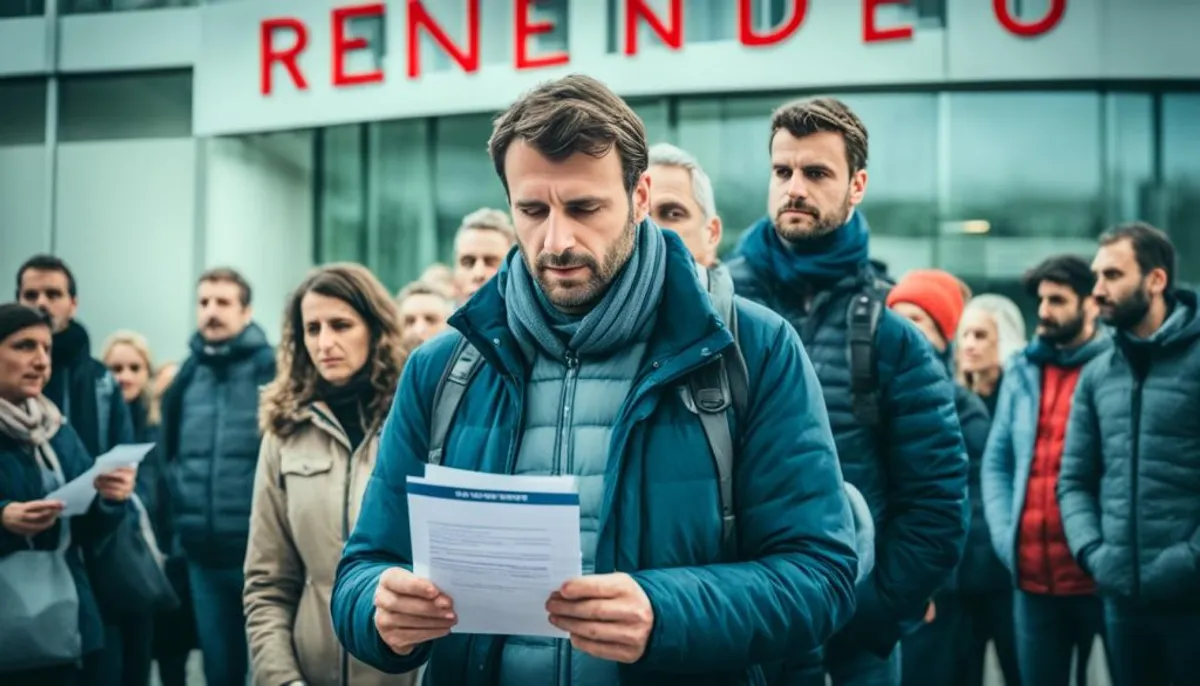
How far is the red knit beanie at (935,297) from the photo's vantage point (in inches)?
242

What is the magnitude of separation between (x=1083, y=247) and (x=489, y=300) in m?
11.9

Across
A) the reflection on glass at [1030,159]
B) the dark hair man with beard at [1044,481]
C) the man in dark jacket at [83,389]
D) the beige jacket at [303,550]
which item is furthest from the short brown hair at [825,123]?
the reflection on glass at [1030,159]

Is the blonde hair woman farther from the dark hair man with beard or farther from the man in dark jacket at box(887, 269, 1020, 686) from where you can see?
the dark hair man with beard

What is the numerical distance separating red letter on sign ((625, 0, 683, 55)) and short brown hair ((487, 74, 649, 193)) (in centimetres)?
1157

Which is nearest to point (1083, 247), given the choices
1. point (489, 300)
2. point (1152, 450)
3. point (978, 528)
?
point (978, 528)

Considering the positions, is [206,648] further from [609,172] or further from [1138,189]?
[1138,189]

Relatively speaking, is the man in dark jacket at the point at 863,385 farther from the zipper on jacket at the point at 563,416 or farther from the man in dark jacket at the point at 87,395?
the man in dark jacket at the point at 87,395

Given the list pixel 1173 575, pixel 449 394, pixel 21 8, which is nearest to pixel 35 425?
pixel 449 394

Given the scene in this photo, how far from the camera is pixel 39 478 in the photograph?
5.25m

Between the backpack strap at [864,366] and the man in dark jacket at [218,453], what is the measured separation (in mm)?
3405

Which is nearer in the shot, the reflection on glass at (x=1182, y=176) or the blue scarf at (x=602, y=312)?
the blue scarf at (x=602, y=312)

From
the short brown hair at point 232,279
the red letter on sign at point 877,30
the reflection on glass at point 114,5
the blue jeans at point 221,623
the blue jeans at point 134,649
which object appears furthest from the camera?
the reflection on glass at point 114,5

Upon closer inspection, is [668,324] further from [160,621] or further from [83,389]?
[160,621]

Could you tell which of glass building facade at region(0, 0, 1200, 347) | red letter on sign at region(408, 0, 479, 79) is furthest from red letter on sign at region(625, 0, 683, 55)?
red letter on sign at region(408, 0, 479, 79)
